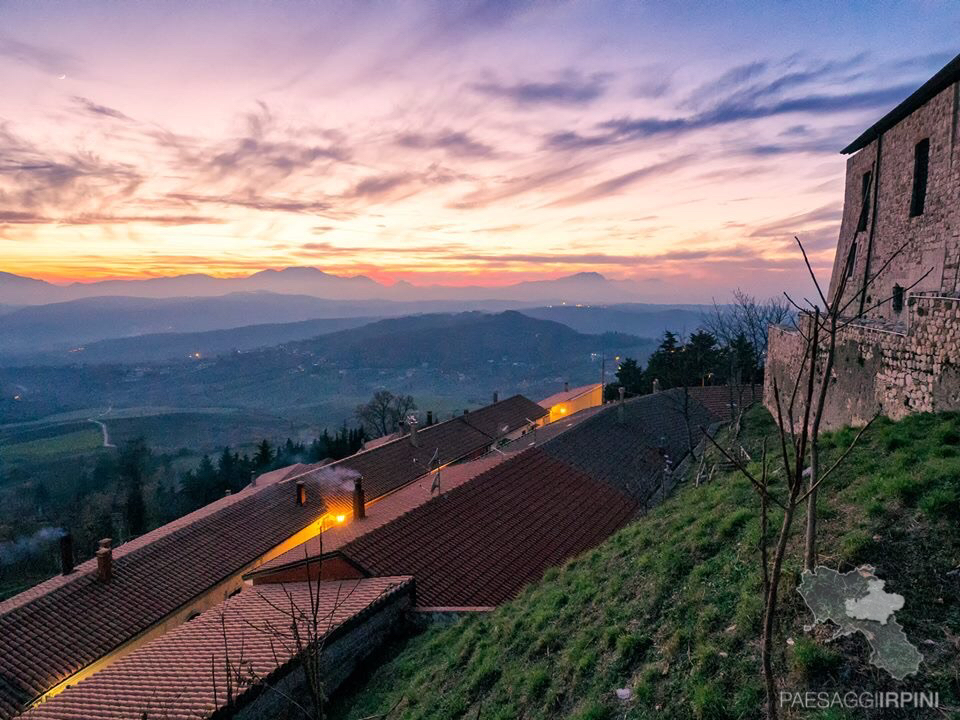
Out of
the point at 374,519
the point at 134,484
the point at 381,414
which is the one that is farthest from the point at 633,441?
the point at 134,484

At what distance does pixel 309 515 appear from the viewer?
989 inches

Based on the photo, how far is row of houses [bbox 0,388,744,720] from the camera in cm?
1026

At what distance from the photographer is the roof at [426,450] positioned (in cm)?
2842

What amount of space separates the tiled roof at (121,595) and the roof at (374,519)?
14.7 feet

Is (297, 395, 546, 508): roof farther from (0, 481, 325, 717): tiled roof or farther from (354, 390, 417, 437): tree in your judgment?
(354, 390, 417, 437): tree

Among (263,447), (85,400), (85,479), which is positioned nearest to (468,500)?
(263,447)

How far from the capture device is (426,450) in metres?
32.9

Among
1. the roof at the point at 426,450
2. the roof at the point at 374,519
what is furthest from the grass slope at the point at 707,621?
the roof at the point at 426,450

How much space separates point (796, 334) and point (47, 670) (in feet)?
82.8

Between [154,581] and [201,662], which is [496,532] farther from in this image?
[154,581]

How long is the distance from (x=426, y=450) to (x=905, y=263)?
83.0 ft

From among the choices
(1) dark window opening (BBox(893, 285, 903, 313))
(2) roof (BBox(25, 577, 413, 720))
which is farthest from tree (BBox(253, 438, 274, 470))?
Result: (1) dark window opening (BBox(893, 285, 903, 313))

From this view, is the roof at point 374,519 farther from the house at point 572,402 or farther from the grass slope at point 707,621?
the house at point 572,402

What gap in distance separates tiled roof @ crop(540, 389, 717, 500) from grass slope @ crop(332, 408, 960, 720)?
496 inches
